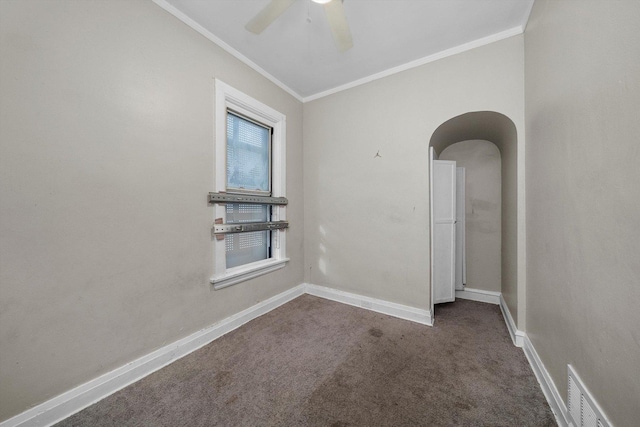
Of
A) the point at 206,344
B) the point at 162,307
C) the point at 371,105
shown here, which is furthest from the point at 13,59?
the point at 371,105

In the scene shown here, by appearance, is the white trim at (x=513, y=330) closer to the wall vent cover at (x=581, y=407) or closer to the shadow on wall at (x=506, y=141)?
the shadow on wall at (x=506, y=141)

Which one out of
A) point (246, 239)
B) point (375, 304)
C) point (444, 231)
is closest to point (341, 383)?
point (375, 304)

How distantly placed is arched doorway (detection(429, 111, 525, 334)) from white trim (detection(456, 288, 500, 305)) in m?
0.13

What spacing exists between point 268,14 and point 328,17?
0.41 meters

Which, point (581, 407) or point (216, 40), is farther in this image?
point (216, 40)

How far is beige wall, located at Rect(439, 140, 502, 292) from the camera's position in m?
2.74

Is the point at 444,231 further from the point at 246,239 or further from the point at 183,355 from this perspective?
the point at 183,355

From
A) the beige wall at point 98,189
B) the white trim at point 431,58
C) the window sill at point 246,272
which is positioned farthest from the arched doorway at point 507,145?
the beige wall at point 98,189

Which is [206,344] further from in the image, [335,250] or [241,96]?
[241,96]

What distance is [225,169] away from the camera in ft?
6.85

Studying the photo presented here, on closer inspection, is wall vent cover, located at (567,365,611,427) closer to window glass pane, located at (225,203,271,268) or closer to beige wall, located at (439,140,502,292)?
beige wall, located at (439,140,502,292)

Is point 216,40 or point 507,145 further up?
point 216,40

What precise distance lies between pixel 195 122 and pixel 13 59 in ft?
2.96

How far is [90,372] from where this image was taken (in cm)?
133
